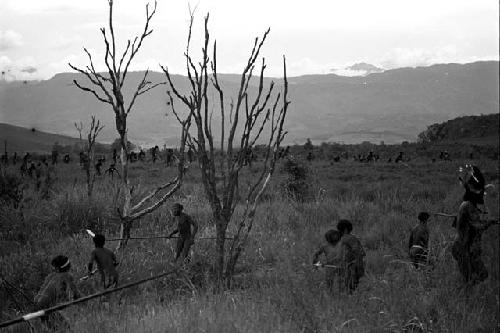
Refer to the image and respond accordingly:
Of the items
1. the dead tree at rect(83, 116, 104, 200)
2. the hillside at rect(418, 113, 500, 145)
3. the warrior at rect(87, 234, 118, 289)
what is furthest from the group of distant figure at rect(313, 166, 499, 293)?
the hillside at rect(418, 113, 500, 145)

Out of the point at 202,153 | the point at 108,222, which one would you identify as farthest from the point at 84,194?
the point at 202,153

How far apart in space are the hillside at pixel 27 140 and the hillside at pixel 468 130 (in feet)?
261

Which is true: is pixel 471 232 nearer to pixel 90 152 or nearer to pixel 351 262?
pixel 351 262

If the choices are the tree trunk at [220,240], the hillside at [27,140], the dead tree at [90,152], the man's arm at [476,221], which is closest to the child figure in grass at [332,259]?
the tree trunk at [220,240]

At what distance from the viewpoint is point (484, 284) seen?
20.5ft

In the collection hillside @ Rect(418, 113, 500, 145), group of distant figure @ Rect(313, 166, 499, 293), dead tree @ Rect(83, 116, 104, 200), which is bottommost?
group of distant figure @ Rect(313, 166, 499, 293)

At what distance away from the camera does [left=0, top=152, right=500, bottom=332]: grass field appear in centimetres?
426

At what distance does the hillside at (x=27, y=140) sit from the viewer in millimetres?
110875

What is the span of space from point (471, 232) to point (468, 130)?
69.3m

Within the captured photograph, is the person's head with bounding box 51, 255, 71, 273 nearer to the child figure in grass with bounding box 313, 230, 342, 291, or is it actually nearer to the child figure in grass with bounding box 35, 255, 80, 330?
the child figure in grass with bounding box 35, 255, 80, 330

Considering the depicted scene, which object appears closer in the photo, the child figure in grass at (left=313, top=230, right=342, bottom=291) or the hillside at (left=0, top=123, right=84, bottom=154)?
the child figure in grass at (left=313, top=230, right=342, bottom=291)

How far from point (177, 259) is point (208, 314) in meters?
2.96

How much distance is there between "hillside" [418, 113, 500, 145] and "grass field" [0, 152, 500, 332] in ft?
183

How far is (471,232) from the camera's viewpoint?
6.04 m
